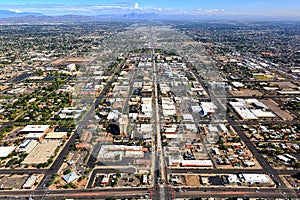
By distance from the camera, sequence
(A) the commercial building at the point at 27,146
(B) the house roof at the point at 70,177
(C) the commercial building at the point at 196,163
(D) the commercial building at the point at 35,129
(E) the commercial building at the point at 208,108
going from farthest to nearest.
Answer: (E) the commercial building at the point at 208,108 < (D) the commercial building at the point at 35,129 < (A) the commercial building at the point at 27,146 < (C) the commercial building at the point at 196,163 < (B) the house roof at the point at 70,177

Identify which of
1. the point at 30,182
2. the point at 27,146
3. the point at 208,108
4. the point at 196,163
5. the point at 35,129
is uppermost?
the point at 208,108

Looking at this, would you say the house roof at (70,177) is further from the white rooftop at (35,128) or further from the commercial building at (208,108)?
the commercial building at (208,108)

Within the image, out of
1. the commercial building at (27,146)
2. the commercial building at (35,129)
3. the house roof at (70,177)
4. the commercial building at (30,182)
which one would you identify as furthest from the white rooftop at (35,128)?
the house roof at (70,177)

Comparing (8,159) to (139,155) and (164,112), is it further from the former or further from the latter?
(164,112)

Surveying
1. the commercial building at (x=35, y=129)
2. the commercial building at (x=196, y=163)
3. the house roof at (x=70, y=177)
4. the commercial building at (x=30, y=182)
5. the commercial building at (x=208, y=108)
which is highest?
the commercial building at (x=208, y=108)

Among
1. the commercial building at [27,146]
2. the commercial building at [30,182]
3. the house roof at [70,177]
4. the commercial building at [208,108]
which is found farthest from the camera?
the commercial building at [208,108]

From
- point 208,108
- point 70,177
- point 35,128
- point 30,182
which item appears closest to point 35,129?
point 35,128

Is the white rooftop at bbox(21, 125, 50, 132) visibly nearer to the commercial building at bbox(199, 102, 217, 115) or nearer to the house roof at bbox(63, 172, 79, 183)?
the house roof at bbox(63, 172, 79, 183)

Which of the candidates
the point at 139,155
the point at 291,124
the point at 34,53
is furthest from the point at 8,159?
the point at 34,53

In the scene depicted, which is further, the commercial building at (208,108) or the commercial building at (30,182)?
the commercial building at (208,108)

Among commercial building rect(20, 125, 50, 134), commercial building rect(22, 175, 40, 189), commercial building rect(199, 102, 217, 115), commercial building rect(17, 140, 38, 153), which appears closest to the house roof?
commercial building rect(22, 175, 40, 189)

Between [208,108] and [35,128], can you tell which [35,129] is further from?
[208,108]
